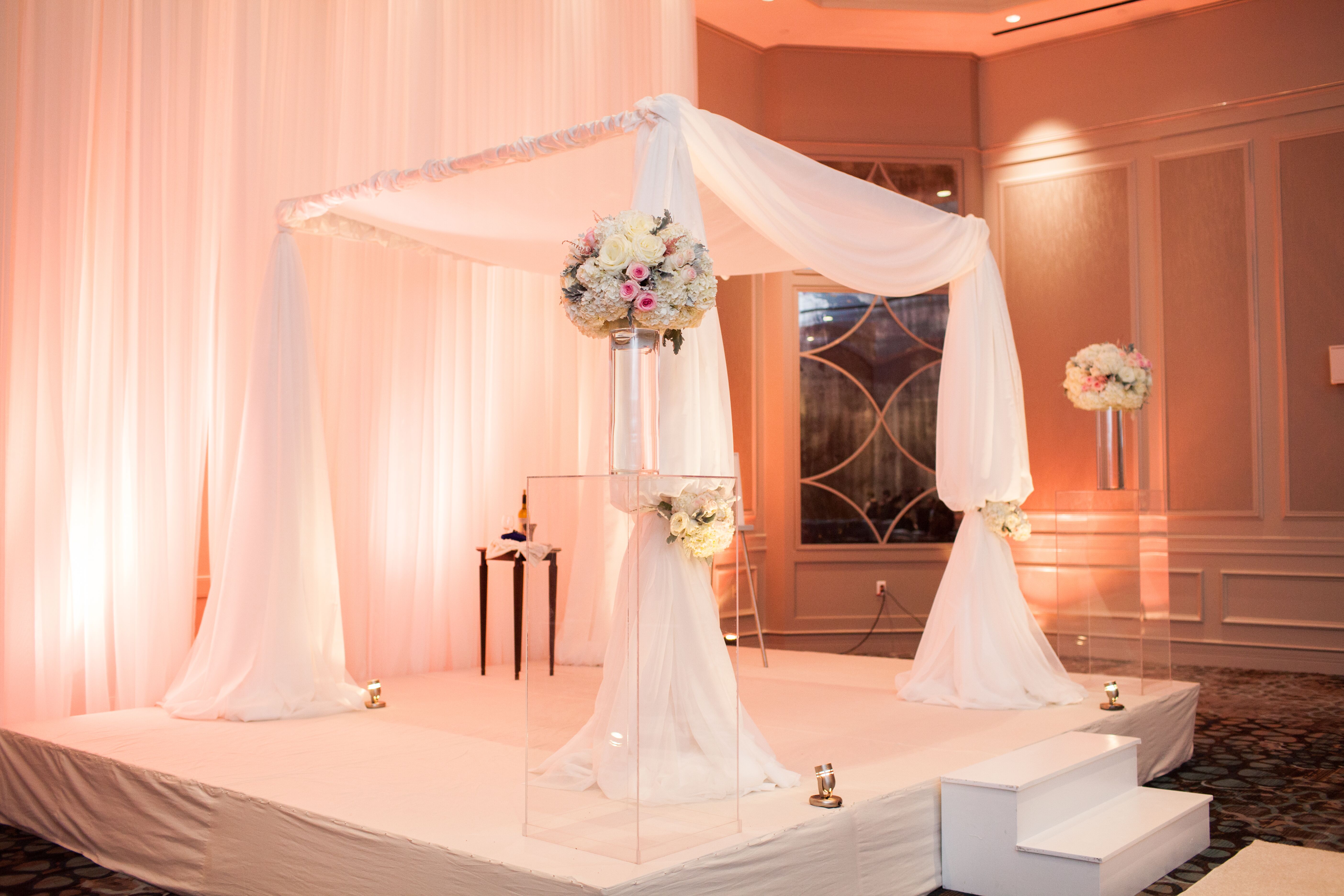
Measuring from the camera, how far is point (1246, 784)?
4.38 metres

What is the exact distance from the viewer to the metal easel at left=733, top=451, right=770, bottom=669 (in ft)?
18.8

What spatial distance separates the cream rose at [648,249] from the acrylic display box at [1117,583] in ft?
9.50

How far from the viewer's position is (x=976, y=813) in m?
3.29

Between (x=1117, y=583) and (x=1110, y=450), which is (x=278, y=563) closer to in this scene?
(x=1117, y=583)

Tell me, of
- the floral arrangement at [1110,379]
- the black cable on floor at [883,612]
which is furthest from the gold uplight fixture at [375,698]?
the black cable on floor at [883,612]

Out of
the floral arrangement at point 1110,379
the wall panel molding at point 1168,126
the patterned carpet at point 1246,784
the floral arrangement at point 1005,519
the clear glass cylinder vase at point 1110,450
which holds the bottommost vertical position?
the patterned carpet at point 1246,784

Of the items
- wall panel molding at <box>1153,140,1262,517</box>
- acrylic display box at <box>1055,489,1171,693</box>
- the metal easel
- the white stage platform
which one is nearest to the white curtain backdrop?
the white stage platform

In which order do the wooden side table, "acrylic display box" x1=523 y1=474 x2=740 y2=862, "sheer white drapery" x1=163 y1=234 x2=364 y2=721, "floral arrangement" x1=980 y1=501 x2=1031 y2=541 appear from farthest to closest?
1. the wooden side table
2. "floral arrangement" x1=980 y1=501 x2=1031 y2=541
3. "sheer white drapery" x1=163 y1=234 x2=364 y2=721
4. "acrylic display box" x1=523 y1=474 x2=740 y2=862

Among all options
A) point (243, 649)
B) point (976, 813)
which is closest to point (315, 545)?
point (243, 649)

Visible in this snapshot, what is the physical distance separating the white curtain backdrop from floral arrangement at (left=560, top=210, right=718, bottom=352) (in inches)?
32.3

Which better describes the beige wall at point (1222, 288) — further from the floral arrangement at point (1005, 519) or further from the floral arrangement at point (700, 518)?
the floral arrangement at point (700, 518)

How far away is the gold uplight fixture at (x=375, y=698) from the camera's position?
4.57 meters

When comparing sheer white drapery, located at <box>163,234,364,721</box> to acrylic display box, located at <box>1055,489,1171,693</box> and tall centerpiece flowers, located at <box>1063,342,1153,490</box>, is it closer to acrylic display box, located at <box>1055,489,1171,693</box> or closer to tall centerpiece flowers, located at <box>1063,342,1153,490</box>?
acrylic display box, located at <box>1055,489,1171,693</box>

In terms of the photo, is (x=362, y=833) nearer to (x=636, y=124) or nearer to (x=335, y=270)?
(x=636, y=124)
